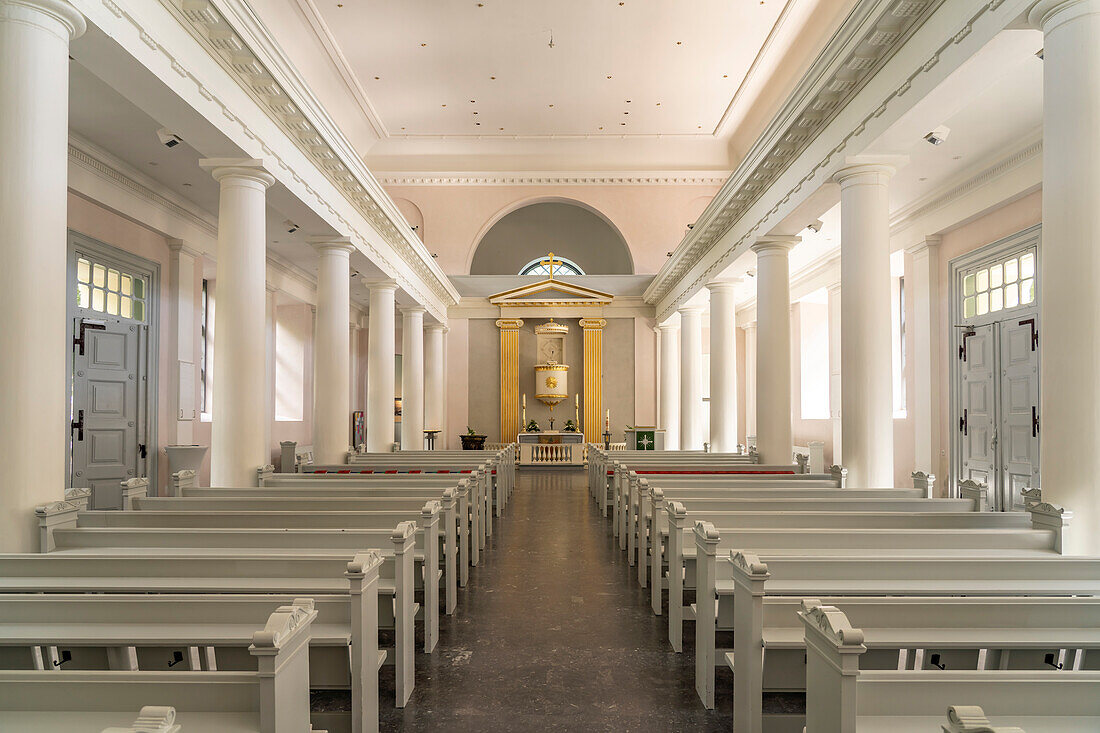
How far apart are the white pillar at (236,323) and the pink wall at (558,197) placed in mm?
11683

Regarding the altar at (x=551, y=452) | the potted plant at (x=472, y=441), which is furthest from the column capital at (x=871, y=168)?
the potted plant at (x=472, y=441)

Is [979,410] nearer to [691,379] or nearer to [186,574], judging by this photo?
[691,379]

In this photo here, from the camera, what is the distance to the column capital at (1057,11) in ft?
11.6

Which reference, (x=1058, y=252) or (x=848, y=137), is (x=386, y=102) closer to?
(x=848, y=137)

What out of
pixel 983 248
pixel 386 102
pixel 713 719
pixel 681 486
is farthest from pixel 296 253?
pixel 713 719

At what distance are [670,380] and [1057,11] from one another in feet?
41.6

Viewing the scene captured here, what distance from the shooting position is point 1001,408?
8.43 metres

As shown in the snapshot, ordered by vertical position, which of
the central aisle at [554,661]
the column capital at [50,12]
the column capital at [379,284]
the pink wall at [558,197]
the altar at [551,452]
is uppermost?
the pink wall at [558,197]

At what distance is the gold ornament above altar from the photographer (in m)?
16.3

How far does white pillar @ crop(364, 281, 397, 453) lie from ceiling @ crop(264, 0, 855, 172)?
4.07 meters

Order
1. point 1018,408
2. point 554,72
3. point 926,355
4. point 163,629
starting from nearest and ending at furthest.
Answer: point 163,629
point 1018,408
point 926,355
point 554,72

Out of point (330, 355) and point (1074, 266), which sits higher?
point (1074, 266)

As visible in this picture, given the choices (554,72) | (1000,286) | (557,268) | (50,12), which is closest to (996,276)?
(1000,286)

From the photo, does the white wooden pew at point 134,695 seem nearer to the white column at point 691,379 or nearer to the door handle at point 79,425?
the door handle at point 79,425
